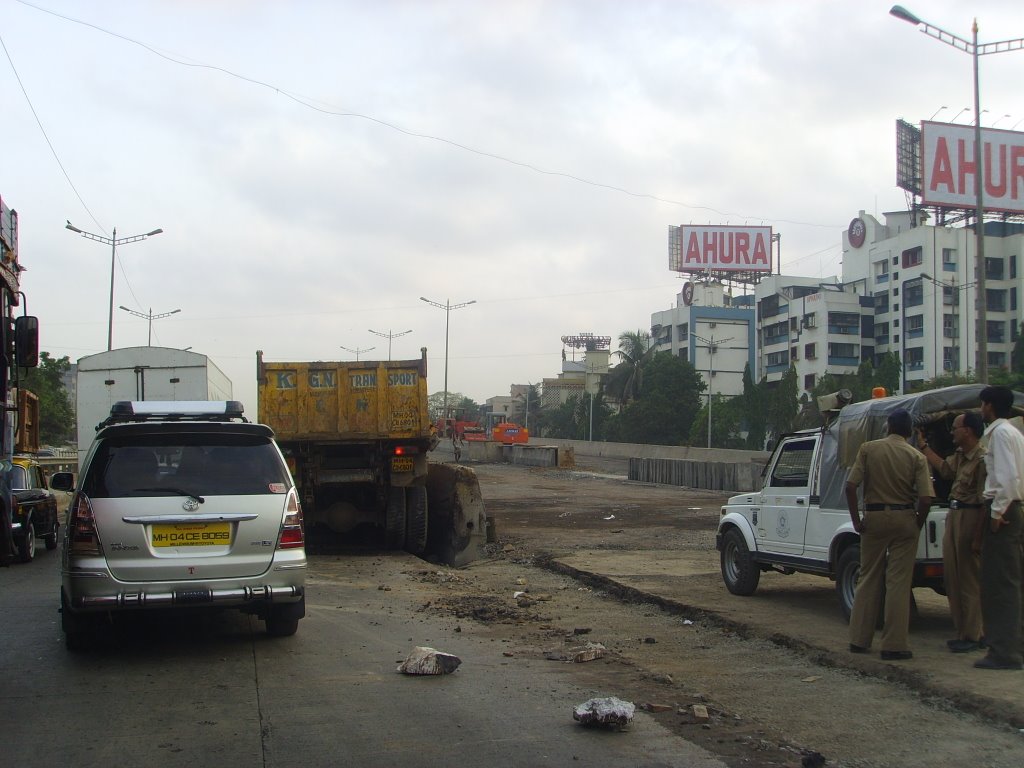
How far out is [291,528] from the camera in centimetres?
738

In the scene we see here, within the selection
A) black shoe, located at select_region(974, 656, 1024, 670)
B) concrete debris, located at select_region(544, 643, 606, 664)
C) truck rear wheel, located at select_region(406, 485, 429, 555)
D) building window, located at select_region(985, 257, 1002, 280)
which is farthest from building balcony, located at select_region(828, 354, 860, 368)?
black shoe, located at select_region(974, 656, 1024, 670)

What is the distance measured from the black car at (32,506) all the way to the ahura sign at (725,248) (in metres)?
83.8

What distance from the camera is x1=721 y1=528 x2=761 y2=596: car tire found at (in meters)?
10.2

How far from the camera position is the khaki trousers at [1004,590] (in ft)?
21.4

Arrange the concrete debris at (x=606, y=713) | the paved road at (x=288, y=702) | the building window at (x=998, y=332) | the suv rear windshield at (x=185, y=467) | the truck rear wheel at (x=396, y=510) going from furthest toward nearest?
the building window at (x=998, y=332) → the truck rear wheel at (x=396, y=510) → the suv rear windshield at (x=185, y=467) → the concrete debris at (x=606, y=713) → the paved road at (x=288, y=702)

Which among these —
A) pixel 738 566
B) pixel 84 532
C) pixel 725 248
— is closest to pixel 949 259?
pixel 725 248

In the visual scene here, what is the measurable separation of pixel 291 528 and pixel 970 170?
73386mm

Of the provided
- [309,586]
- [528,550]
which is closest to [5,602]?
[309,586]

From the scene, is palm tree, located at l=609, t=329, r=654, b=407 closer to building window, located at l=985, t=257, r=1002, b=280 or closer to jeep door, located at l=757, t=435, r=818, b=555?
building window, located at l=985, t=257, r=1002, b=280

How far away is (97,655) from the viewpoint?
734 cm

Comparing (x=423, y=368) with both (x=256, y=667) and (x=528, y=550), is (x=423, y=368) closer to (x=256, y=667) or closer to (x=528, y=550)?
(x=528, y=550)

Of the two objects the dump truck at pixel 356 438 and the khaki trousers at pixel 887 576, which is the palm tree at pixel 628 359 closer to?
the dump truck at pixel 356 438

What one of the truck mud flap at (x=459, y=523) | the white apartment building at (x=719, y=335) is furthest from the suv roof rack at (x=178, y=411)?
the white apartment building at (x=719, y=335)

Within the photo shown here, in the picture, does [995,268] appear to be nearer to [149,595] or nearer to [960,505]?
[960,505]
